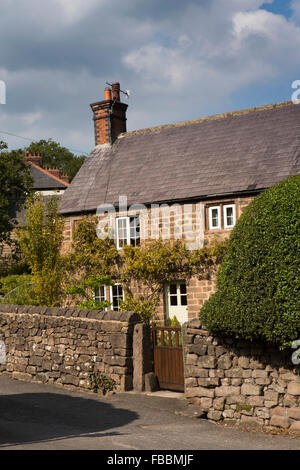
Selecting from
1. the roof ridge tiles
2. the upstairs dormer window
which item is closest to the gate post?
the upstairs dormer window

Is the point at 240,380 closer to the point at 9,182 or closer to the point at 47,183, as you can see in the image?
the point at 9,182

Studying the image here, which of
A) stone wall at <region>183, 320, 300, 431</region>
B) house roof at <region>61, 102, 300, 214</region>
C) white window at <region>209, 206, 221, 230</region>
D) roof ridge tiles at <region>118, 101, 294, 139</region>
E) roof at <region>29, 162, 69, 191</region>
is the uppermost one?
roof at <region>29, 162, 69, 191</region>

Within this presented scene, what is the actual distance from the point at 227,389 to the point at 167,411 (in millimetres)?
1278

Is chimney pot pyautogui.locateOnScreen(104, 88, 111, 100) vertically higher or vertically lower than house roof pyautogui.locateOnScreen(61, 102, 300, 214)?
higher

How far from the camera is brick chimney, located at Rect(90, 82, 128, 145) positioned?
23.5 m

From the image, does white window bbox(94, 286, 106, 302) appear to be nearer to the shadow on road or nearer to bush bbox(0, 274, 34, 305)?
bush bbox(0, 274, 34, 305)

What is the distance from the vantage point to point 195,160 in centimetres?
2000

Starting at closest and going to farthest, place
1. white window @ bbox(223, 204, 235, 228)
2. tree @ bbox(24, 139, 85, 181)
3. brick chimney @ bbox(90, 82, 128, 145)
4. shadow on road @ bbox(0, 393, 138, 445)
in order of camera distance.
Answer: shadow on road @ bbox(0, 393, 138, 445) < white window @ bbox(223, 204, 235, 228) < brick chimney @ bbox(90, 82, 128, 145) < tree @ bbox(24, 139, 85, 181)

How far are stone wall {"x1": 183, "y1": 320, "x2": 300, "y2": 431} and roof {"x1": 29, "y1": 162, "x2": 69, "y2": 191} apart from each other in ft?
94.1

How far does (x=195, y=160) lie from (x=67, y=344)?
903cm

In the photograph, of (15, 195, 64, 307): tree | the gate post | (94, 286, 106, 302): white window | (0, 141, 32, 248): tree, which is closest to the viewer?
the gate post

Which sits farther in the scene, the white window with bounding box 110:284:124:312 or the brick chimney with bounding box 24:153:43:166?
the brick chimney with bounding box 24:153:43:166
